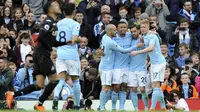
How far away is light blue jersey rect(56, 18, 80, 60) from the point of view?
20.7m

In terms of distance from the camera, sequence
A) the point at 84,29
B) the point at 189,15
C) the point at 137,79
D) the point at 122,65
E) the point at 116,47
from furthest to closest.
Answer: the point at 189,15, the point at 84,29, the point at 122,65, the point at 137,79, the point at 116,47

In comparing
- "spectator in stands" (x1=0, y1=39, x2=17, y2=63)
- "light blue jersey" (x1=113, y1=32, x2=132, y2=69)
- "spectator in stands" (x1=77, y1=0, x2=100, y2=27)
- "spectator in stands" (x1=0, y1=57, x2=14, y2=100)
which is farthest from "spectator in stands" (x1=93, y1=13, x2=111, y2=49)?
"light blue jersey" (x1=113, y1=32, x2=132, y2=69)

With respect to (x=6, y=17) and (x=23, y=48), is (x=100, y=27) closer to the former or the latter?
(x=23, y=48)

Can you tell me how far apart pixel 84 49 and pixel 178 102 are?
503 centimetres

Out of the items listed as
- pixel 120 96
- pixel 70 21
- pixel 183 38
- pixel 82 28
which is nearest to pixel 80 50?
pixel 82 28

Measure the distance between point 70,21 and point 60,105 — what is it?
3.39 m

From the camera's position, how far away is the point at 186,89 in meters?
25.4

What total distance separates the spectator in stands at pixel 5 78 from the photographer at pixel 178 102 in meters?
4.26

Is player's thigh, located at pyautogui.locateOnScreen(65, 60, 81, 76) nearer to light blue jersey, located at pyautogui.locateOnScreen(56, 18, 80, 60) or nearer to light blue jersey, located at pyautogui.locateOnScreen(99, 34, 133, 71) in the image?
light blue jersey, located at pyautogui.locateOnScreen(56, 18, 80, 60)

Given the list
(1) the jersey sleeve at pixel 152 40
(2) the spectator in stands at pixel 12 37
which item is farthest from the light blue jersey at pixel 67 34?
Result: (2) the spectator in stands at pixel 12 37

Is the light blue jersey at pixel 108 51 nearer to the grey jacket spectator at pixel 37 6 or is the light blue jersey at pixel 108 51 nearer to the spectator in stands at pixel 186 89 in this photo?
the spectator in stands at pixel 186 89

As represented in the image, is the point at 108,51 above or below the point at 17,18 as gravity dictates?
below

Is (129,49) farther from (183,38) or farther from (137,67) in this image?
(183,38)

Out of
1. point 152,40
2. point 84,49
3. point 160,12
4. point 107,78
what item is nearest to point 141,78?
point 107,78
